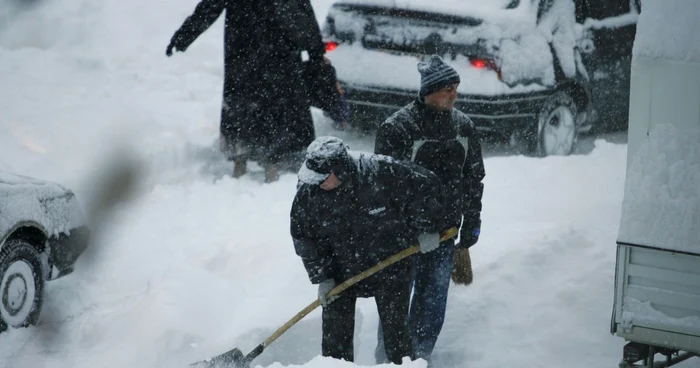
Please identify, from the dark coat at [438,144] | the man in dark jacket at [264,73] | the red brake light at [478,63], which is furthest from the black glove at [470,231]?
the red brake light at [478,63]

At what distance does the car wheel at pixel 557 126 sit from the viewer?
8.70 meters

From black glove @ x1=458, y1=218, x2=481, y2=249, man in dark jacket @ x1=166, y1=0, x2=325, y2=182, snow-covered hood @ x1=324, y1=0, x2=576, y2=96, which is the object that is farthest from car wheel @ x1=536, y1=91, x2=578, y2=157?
black glove @ x1=458, y1=218, x2=481, y2=249

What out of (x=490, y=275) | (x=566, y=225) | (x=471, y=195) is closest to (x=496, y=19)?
(x=566, y=225)

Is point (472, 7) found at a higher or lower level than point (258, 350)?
higher

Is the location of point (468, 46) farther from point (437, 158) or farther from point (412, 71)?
point (437, 158)

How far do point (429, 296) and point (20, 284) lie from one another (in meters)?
2.39

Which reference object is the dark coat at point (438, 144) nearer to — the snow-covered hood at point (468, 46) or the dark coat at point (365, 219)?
the dark coat at point (365, 219)

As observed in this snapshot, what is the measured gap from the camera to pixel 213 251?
652 centimetres

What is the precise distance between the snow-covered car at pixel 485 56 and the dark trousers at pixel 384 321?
402cm

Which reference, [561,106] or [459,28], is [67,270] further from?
[561,106]

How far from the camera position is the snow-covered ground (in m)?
5.32

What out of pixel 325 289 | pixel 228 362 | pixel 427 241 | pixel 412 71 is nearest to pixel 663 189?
pixel 427 241

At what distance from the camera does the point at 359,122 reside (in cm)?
894

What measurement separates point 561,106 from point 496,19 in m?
1.26
